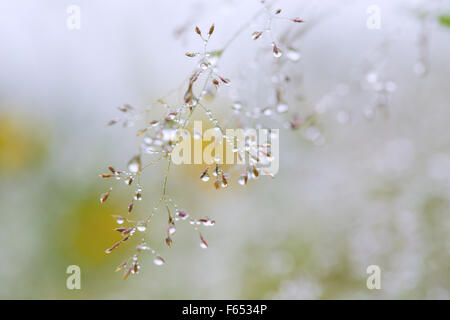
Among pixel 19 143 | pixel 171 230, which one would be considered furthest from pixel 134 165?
pixel 19 143

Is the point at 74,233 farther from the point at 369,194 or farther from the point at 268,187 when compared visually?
the point at 369,194

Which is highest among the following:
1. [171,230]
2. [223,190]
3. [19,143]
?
[19,143]

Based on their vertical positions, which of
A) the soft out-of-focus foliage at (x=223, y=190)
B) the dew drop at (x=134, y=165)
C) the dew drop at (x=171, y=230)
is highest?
the soft out-of-focus foliage at (x=223, y=190)

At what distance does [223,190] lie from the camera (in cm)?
158

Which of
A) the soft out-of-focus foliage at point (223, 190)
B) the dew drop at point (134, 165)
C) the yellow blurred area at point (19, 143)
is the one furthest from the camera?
the yellow blurred area at point (19, 143)

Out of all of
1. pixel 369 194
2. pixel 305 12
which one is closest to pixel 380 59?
pixel 305 12

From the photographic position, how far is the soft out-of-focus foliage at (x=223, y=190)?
1.22 m

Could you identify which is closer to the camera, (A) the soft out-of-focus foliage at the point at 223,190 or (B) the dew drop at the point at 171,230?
(B) the dew drop at the point at 171,230

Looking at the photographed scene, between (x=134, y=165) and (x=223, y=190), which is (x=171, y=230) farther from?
(x=223, y=190)

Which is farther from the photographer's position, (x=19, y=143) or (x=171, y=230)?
(x=19, y=143)

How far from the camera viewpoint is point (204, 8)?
2.29 feet

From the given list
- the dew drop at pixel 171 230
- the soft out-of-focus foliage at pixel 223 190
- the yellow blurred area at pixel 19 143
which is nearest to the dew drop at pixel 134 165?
the dew drop at pixel 171 230

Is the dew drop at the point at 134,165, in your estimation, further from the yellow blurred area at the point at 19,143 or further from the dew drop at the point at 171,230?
the yellow blurred area at the point at 19,143
